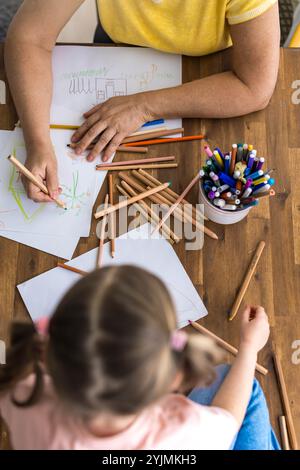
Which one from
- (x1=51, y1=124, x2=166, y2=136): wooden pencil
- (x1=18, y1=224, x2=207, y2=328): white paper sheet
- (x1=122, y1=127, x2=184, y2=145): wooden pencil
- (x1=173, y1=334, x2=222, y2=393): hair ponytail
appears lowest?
(x1=173, y1=334, x2=222, y2=393): hair ponytail

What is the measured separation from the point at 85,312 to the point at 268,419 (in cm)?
39

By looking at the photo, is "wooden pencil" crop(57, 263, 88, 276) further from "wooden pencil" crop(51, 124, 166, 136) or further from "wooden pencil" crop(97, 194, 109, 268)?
"wooden pencil" crop(51, 124, 166, 136)

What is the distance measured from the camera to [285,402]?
0.69 meters

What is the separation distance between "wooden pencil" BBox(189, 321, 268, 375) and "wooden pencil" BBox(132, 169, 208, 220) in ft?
0.61

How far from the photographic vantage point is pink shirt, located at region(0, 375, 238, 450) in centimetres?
56

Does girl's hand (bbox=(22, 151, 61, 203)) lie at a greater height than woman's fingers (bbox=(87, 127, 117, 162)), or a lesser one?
lesser

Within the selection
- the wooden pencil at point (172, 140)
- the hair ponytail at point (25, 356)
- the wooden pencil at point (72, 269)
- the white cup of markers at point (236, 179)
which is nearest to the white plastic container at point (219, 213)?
the white cup of markers at point (236, 179)

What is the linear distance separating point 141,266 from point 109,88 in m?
0.36

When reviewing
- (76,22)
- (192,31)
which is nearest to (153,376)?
(192,31)

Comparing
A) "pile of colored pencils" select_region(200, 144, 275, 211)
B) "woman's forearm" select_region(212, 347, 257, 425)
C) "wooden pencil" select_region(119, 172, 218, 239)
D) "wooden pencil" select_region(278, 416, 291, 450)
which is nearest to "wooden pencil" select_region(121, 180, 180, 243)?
"wooden pencil" select_region(119, 172, 218, 239)

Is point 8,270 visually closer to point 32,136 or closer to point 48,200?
point 48,200

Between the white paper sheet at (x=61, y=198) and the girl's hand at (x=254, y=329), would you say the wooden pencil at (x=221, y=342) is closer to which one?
the girl's hand at (x=254, y=329)

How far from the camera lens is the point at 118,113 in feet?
2.74

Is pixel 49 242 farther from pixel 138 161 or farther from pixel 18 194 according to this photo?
pixel 138 161
